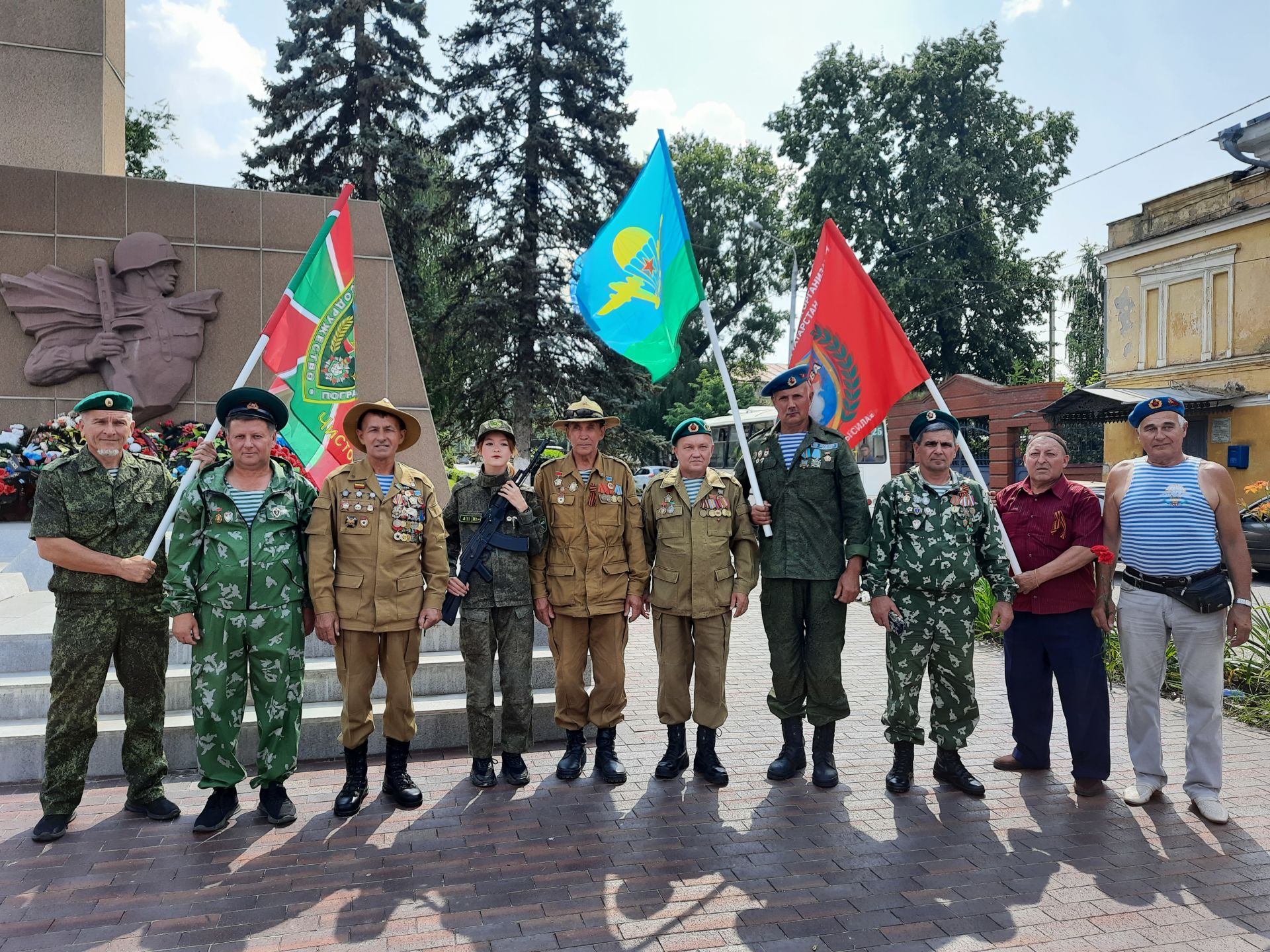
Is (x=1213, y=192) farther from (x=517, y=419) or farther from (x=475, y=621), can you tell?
(x=475, y=621)

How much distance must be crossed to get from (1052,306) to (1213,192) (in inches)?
454

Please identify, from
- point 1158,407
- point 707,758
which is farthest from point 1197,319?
point 707,758

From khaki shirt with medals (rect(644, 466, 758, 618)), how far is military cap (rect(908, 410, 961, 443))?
0.99m

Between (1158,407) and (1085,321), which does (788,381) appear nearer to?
(1158,407)

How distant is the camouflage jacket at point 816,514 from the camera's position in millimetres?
4629

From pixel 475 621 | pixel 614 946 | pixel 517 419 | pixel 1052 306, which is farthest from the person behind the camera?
pixel 1052 306

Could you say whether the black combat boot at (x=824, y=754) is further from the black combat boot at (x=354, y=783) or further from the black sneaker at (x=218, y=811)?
the black sneaker at (x=218, y=811)

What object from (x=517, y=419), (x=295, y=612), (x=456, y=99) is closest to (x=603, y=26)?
(x=456, y=99)

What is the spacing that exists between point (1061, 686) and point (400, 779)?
3.41 metres

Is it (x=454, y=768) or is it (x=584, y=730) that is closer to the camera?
(x=454, y=768)

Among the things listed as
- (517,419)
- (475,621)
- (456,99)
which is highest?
(456,99)

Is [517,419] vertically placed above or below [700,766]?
above

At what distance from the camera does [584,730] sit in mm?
5180

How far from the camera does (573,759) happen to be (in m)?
4.71
